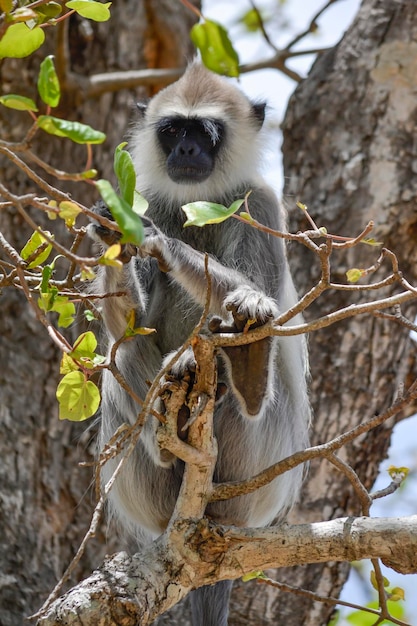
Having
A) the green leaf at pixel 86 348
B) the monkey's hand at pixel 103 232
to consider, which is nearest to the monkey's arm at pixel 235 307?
the monkey's hand at pixel 103 232

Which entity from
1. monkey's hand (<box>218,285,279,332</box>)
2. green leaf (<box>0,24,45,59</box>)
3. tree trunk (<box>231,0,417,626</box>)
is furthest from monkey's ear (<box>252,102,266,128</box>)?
green leaf (<box>0,24,45,59</box>)

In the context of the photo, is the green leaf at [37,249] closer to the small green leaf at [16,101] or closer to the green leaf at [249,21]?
the small green leaf at [16,101]

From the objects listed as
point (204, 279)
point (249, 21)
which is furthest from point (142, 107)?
point (249, 21)

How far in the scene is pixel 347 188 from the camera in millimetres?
4105

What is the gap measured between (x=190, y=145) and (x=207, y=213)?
5.52 feet

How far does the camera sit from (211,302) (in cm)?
321

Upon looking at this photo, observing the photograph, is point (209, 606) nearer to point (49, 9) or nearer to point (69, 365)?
point (69, 365)

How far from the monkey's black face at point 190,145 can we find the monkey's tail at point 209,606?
1.61 m

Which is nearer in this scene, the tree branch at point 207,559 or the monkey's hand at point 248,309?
the tree branch at point 207,559

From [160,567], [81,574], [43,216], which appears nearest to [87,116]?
[43,216]

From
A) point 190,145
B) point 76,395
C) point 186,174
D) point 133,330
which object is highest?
point 190,145

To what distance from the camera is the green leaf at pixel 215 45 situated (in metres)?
1.51

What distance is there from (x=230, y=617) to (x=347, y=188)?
1991 mm

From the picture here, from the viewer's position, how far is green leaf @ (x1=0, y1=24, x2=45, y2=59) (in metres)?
1.98
